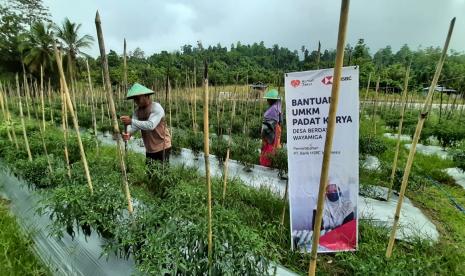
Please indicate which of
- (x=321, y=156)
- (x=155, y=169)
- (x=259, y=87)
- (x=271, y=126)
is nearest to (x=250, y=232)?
(x=321, y=156)

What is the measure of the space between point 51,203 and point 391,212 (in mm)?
3562

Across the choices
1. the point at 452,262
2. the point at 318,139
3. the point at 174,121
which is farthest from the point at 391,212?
the point at 174,121

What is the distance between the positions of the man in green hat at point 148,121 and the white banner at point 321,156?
1.71 m

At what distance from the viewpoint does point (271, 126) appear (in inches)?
207

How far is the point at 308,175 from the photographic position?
2.57 m

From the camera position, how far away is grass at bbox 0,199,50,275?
7.79 feet

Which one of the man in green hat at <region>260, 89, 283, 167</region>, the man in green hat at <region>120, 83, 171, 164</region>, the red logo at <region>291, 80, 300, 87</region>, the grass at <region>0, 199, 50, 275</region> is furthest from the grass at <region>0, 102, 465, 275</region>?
the man in green hat at <region>260, 89, 283, 167</region>

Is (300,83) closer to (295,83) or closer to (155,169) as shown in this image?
(295,83)

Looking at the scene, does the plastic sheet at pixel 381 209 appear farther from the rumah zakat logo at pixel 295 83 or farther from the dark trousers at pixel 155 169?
the rumah zakat logo at pixel 295 83

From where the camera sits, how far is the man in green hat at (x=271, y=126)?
5247 millimetres

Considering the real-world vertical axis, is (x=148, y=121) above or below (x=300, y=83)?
below

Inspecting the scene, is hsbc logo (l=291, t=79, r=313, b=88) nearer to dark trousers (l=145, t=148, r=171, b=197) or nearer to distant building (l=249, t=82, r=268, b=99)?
dark trousers (l=145, t=148, r=171, b=197)

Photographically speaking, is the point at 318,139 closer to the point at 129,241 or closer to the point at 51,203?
the point at 129,241

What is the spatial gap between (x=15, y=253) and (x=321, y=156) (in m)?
2.65
